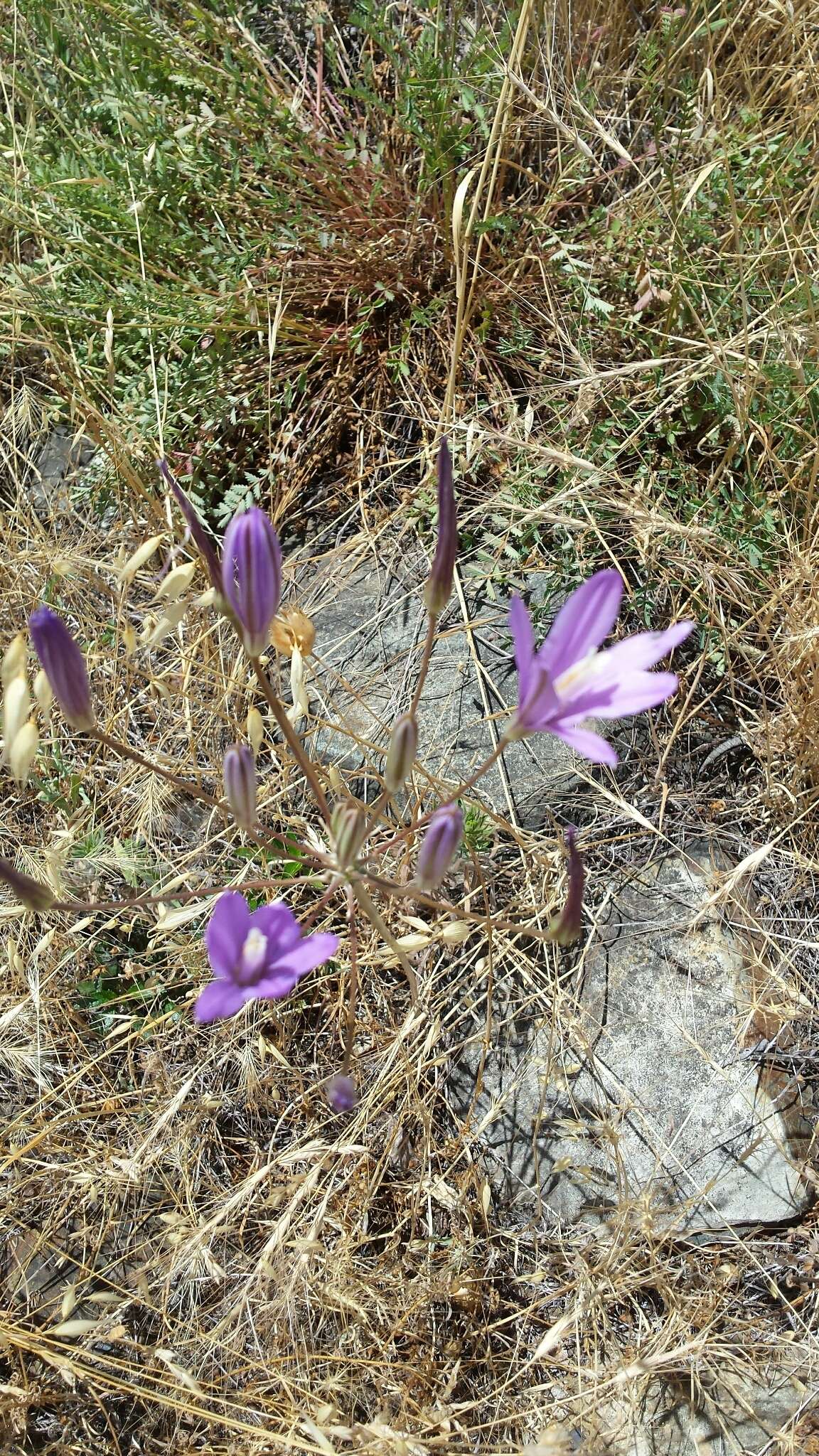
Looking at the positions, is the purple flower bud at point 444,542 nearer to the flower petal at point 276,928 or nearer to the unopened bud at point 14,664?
the flower petal at point 276,928

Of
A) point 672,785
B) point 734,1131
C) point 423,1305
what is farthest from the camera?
point 672,785

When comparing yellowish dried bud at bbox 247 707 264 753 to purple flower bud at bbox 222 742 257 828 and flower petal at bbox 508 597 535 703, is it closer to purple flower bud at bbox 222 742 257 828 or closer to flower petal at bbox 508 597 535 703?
purple flower bud at bbox 222 742 257 828

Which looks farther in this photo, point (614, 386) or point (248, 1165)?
point (614, 386)

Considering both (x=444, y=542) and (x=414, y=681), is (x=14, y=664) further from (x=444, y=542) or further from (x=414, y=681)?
(x=414, y=681)

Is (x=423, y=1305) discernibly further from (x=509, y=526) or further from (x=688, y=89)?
(x=688, y=89)

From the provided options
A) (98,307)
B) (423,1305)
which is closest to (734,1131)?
(423,1305)

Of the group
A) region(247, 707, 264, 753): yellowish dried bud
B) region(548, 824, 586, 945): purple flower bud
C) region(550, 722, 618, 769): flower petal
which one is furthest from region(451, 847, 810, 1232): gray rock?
region(550, 722, 618, 769): flower petal

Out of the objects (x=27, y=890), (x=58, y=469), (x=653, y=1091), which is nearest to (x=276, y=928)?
(x=27, y=890)
